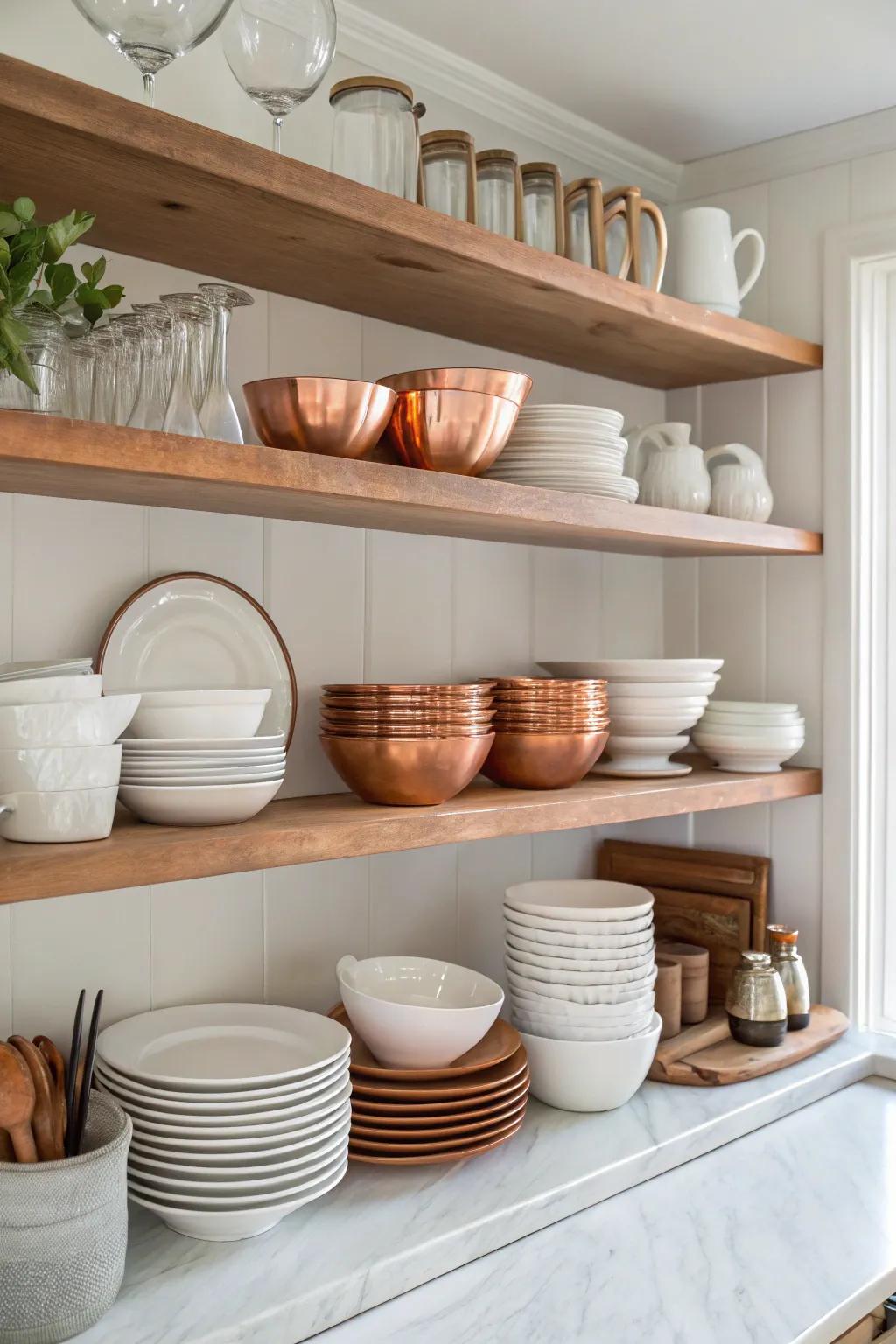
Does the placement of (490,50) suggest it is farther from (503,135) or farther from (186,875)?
(186,875)

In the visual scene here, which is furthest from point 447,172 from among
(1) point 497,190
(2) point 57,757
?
(2) point 57,757

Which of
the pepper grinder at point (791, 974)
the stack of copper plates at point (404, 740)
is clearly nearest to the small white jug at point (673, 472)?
the stack of copper plates at point (404, 740)

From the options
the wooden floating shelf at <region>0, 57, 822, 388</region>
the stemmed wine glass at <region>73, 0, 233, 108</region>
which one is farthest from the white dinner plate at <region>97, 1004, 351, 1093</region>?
the stemmed wine glass at <region>73, 0, 233, 108</region>

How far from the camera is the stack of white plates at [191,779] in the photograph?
1.24 metres

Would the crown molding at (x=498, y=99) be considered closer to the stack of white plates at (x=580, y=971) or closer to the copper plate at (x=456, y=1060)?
the stack of white plates at (x=580, y=971)

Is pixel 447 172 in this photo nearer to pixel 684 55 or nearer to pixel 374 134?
pixel 374 134

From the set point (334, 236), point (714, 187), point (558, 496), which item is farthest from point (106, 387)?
point (714, 187)

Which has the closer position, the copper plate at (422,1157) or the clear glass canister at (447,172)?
the copper plate at (422,1157)

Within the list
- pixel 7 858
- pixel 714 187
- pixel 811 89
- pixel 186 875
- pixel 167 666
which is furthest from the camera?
pixel 714 187

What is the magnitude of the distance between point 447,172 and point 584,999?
1120 mm

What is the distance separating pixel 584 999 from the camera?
5.42 ft

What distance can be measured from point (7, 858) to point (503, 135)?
143 centimetres

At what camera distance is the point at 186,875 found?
3.87 feet

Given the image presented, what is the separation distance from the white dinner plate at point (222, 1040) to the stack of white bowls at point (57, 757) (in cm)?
35
